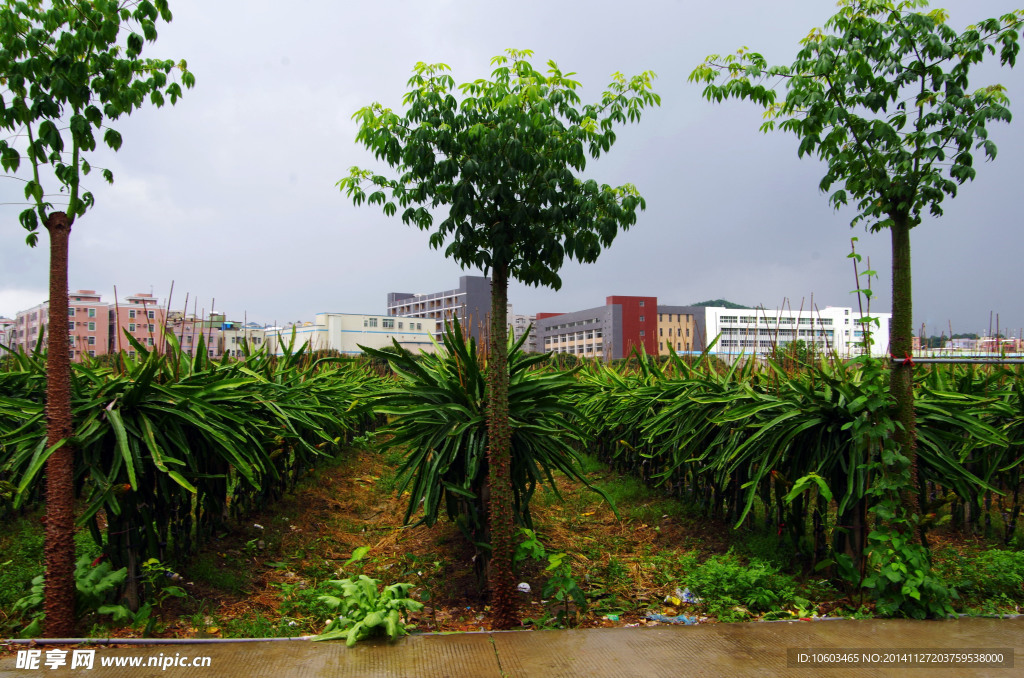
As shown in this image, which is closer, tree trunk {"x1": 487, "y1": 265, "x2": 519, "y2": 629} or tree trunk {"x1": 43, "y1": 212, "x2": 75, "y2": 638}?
tree trunk {"x1": 43, "y1": 212, "x2": 75, "y2": 638}

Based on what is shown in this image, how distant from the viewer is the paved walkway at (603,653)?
312cm

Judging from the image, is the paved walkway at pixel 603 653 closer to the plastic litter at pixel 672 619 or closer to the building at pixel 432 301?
the plastic litter at pixel 672 619

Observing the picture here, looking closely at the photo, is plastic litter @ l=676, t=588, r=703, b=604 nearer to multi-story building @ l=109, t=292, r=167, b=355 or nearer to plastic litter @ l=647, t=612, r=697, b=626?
plastic litter @ l=647, t=612, r=697, b=626

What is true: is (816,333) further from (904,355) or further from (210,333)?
(210,333)

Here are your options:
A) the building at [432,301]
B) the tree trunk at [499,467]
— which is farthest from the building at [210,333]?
the building at [432,301]

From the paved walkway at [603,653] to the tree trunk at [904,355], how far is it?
0.87m

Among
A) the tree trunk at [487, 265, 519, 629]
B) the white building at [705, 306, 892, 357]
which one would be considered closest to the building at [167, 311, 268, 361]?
the tree trunk at [487, 265, 519, 629]

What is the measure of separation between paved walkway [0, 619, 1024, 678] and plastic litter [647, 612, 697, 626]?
0.95ft

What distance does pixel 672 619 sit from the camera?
161 inches

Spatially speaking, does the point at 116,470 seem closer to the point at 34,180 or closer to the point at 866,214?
the point at 34,180

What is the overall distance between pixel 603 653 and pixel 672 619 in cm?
92

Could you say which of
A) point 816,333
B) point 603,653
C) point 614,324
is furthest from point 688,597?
point 614,324

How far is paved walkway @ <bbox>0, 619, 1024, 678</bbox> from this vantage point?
312cm

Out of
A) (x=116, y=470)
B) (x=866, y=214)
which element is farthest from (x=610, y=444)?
(x=116, y=470)
